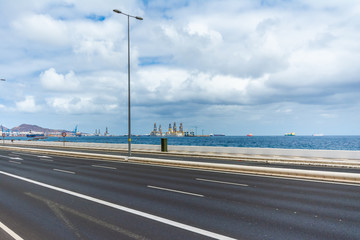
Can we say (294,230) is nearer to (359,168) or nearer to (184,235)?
(184,235)

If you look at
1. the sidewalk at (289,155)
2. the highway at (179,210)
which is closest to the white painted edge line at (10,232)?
the highway at (179,210)

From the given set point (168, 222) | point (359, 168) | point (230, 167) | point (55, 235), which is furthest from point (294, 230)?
point (359, 168)

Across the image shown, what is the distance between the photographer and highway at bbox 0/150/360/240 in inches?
247

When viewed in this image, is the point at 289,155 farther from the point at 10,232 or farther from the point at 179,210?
the point at 10,232

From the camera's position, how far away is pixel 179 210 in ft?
26.5

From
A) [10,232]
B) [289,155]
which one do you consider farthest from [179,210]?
[289,155]

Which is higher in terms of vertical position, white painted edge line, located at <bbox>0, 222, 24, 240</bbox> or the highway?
white painted edge line, located at <bbox>0, 222, 24, 240</bbox>

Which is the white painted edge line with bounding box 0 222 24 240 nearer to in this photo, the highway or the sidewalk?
the highway

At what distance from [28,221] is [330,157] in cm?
2467

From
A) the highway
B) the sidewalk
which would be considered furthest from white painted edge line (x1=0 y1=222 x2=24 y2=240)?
the sidewalk

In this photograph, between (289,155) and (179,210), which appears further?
(289,155)

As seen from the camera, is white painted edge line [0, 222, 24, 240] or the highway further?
the highway

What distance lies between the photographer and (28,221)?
721 centimetres

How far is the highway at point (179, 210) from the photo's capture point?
20.6ft
